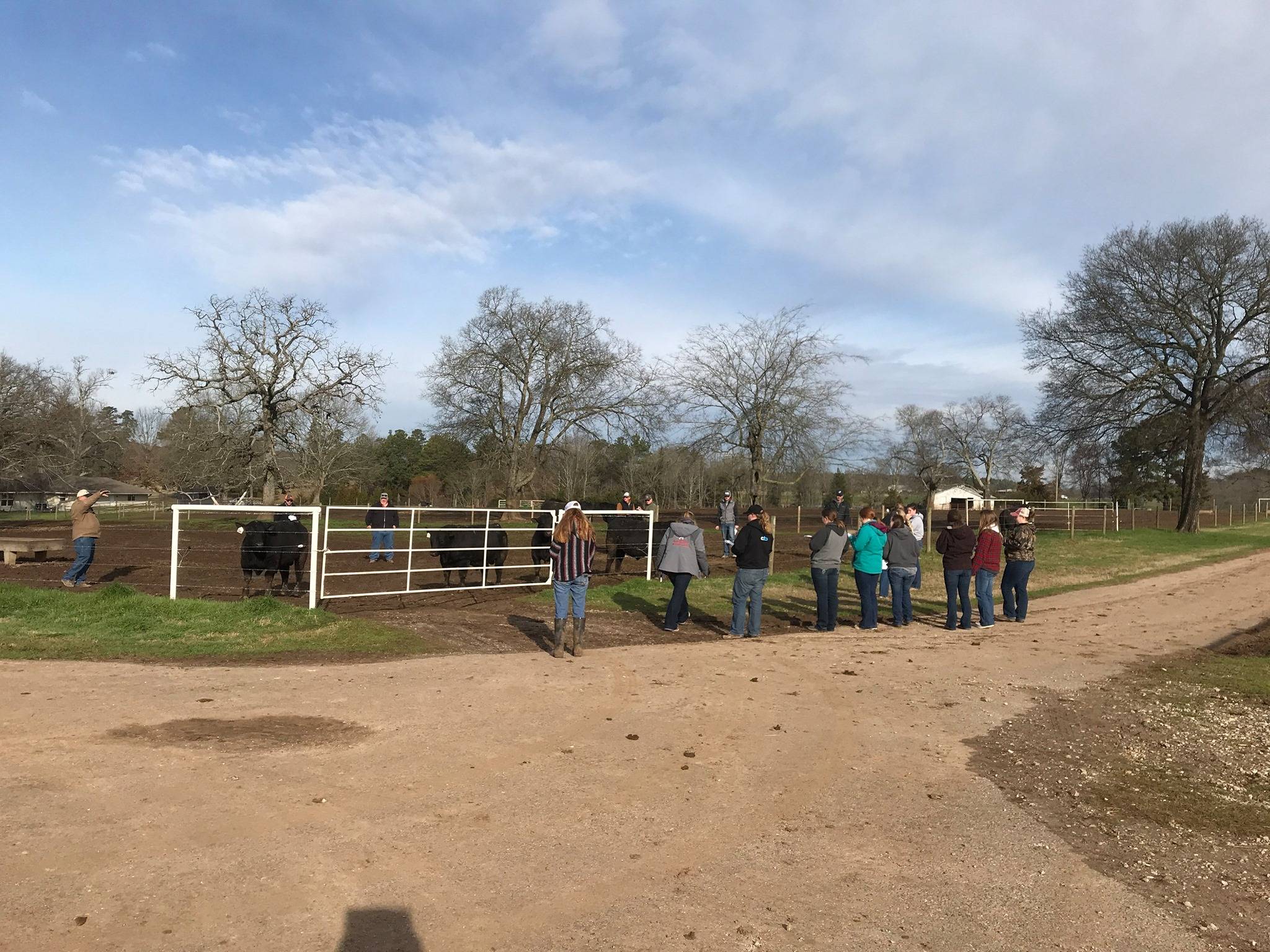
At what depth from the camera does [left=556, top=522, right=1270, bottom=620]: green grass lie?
14.0m

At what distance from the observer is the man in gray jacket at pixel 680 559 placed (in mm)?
11289

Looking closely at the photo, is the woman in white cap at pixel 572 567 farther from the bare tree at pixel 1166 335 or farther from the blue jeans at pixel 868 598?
the bare tree at pixel 1166 335

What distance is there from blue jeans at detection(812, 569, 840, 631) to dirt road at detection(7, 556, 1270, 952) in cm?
340

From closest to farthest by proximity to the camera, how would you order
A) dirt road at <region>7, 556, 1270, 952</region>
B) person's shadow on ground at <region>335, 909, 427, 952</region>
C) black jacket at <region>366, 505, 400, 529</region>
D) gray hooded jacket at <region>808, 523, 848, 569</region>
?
person's shadow on ground at <region>335, 909, 427, 952</region> < dirt road at <region>7, 556, 1270, 952</region> < gray hooded jacket at <region>808, 523, 848, 569</region> < black jacket at <region>366, 505, 400, 529</region>

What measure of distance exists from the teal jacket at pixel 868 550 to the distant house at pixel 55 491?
4438 centimetres

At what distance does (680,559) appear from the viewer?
1131 cm

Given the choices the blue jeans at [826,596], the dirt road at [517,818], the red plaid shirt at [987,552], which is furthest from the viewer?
the red plaid shirt at [987,552]

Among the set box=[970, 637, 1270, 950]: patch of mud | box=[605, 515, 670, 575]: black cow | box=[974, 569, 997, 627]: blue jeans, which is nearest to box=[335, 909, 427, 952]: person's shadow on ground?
box=[970, 637, 1270, 950]: patch of mud

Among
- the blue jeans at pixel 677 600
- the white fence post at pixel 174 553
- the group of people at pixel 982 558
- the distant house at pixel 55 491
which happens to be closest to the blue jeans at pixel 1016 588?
the group of people at pixel 982 558

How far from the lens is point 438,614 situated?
1203cm

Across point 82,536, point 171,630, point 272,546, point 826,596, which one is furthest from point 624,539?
point 82,536

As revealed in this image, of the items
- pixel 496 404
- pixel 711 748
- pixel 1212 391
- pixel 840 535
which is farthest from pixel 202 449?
pixel 1212 391

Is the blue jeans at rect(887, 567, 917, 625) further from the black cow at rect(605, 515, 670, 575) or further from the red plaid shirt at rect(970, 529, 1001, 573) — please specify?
the black cow at rect(605, 515, 670, 575)

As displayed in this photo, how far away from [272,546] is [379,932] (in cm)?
1011
